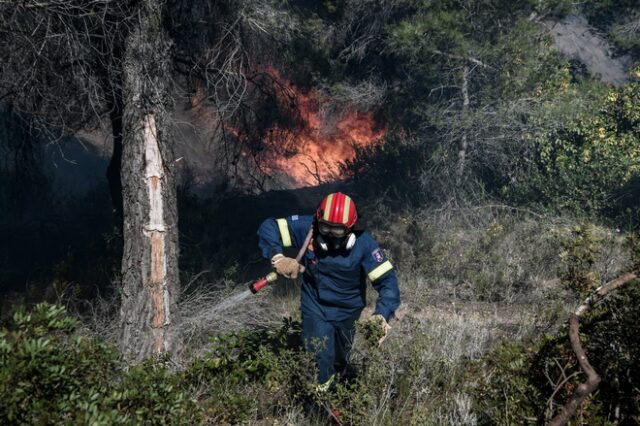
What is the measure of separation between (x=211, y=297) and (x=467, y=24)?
736cm

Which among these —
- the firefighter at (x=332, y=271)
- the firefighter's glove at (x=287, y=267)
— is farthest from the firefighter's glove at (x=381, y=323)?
the firefighter's glove at (x=287, y=267)

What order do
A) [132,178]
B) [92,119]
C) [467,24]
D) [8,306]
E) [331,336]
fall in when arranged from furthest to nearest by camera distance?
[467,24] → [92,119] → [8,306] → [132,178] → [331,336]

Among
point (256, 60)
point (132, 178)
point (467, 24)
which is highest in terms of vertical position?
point (467, 24)

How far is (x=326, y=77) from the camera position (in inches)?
520

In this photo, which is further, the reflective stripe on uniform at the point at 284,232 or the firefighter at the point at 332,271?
the reflective stripe on uniform at the point at 284,232

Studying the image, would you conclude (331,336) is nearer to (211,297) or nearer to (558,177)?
(211,297)

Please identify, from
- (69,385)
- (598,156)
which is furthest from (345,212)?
(598,156)

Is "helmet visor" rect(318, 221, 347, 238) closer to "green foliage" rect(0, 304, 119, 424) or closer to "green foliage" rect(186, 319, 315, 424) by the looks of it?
"green foliage" rect(186, 319, 315, 424)

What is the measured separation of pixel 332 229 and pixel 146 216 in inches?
69.0

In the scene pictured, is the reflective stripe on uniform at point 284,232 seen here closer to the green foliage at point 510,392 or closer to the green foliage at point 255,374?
the green foliage at point 255,374

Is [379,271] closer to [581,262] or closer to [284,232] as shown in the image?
[284,232]

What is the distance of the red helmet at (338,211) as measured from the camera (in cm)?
483

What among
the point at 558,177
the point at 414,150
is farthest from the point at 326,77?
the point at 558,177

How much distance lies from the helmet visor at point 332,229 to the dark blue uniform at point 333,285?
0.20m
